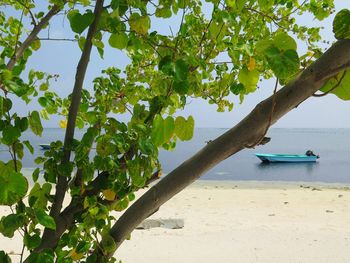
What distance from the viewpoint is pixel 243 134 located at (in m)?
0.97

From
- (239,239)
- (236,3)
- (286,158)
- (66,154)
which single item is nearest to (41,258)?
(66,154)

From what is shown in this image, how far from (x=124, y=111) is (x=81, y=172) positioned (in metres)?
0.46

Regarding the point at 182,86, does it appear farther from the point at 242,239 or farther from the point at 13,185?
the point at 242,239

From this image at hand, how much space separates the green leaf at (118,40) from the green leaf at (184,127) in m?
0.26

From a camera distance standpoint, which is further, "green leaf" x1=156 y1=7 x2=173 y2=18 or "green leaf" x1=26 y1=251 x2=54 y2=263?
"green leaf" x1=156 y1=7 x2=173 y2=18

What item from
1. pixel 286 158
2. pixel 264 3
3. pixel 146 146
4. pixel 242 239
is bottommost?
pixel 242 239

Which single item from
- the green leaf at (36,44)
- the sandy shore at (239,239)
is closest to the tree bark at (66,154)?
the green leaf at (36,44)

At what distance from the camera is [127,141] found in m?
1.17

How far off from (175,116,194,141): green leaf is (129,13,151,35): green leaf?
0.27 m

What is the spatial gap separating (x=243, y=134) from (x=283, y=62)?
258mm

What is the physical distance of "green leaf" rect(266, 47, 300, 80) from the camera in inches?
29.3

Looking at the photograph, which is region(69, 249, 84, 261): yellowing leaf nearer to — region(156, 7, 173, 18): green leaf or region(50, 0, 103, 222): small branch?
region(50, 0, 103, 222): small branch

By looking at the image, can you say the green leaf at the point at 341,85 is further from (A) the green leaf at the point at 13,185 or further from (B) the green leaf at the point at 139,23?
(A) the green leaf at the point at 13,185

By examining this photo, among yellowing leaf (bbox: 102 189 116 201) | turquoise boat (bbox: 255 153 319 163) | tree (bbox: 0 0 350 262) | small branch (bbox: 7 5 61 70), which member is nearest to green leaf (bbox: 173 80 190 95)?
tree (bbox: 0 0 350 262)
